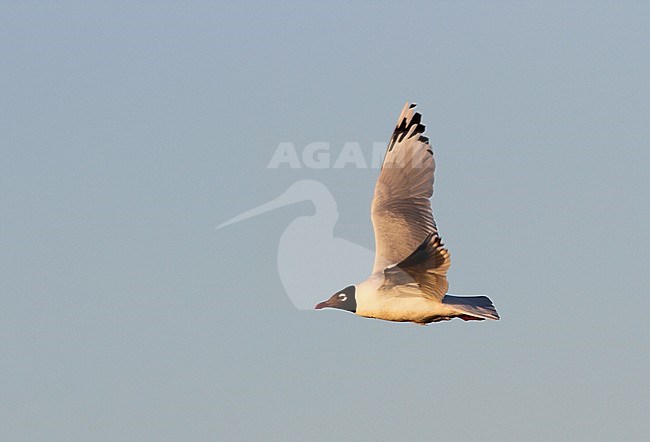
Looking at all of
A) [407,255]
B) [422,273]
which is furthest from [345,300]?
[422,273]

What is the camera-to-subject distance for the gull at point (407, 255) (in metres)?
19.5

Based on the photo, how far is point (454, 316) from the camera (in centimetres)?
2027

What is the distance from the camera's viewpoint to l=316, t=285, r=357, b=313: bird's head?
20359 mm

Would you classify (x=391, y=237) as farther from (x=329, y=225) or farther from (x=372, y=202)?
(x=329, y=225)

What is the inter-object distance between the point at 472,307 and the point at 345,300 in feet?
6.61

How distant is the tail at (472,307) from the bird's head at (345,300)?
1.43 m

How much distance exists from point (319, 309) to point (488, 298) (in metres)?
2.76

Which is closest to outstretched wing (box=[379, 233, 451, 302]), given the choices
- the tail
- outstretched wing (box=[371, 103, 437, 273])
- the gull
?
the gull

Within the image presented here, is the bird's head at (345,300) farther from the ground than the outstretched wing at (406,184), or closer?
closer

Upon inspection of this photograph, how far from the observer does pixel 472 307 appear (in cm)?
2016

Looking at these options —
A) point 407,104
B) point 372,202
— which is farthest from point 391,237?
point 407,104

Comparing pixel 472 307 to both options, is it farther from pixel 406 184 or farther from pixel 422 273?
pixel 406 184

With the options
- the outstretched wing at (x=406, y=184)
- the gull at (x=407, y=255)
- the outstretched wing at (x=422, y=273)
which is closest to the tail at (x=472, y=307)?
the gull at (x=407, y=255)

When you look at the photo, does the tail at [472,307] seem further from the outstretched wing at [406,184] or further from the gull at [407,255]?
the outstretched wing at [406,184]
